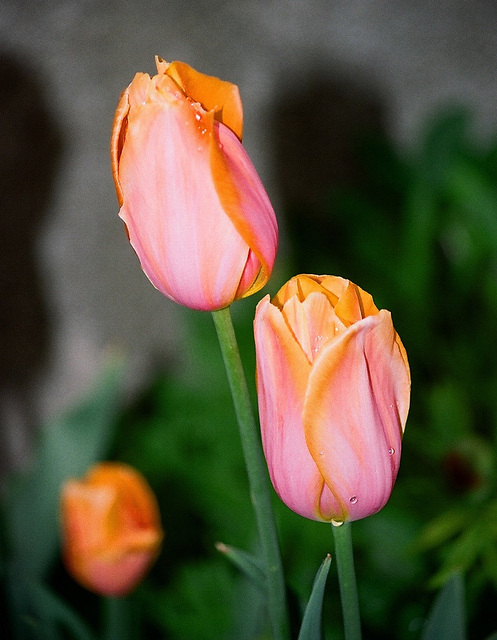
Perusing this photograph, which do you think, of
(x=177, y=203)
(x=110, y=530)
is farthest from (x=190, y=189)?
(x=110, y=530)

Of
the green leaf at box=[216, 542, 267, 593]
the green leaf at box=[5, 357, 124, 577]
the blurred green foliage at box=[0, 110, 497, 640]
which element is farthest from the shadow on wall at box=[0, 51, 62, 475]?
the green leaf at box=[216, 542, 267, 593]

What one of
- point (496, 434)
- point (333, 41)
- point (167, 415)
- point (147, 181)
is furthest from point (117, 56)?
point (147, 181)

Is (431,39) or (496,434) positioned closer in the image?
(496,434)

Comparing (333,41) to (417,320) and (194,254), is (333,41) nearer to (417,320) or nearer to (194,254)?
(417,320)

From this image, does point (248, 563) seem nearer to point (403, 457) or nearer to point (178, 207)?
point (178, 207)

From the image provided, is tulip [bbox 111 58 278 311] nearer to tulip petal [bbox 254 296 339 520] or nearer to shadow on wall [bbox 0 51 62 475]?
tulip petal [bbox 254 296 339 520]

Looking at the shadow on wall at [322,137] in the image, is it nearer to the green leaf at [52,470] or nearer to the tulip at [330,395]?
the green leaf at [52,470]
